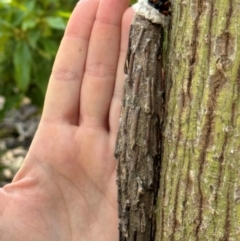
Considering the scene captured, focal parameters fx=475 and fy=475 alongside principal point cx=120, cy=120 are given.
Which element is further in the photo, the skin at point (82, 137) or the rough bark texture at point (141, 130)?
the skin at point (82, 137)

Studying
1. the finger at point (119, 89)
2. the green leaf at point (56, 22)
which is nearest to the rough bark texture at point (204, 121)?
the finger at point (119, 89)

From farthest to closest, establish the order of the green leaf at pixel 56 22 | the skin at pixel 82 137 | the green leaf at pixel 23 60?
the green leaf at pixel 23 60, the green leaf at pixel 56 22, the skin at pixel 82 137

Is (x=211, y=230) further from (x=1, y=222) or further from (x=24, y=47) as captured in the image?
(x=24, y=47)

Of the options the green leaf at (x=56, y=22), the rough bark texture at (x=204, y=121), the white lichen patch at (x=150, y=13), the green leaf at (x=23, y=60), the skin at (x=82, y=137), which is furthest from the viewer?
the green leaf at (x=23, y=60)

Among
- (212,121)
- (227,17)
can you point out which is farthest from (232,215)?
(227,17)

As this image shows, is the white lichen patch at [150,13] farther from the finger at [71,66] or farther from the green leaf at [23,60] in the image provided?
the green leaf at [23,60]

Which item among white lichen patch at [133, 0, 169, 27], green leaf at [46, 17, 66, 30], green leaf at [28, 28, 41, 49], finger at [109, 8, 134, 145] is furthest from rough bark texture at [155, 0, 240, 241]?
green leaf at [28, 28, 41, 49]

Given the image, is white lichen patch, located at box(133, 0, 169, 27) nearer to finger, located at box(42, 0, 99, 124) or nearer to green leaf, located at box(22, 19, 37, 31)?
finger, located at box(42, 0, 99, 124)
